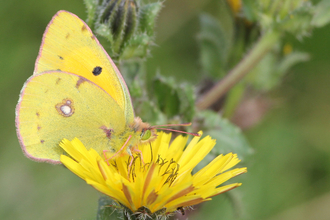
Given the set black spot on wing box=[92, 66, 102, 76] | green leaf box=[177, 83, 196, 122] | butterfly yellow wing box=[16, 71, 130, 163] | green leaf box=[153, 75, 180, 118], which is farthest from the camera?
green leaf box=[153, 75, 180, 118]

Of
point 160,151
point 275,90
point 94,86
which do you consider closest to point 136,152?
point 160,151

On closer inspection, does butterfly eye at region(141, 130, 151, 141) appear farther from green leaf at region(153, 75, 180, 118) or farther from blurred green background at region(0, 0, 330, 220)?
blurred green background at region(0, 0, 330, 220)

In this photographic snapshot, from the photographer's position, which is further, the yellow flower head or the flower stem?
the flower stem

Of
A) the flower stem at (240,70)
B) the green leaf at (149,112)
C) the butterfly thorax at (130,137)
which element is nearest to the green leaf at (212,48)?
the flower stem at (240,70)

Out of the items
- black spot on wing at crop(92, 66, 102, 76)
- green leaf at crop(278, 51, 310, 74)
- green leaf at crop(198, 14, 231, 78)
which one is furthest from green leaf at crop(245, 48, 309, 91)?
black spot on wing at crop(92, 66, 102, 76)

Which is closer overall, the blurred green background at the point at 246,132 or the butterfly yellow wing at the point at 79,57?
the butterfly yellow wing at the point at 79,57

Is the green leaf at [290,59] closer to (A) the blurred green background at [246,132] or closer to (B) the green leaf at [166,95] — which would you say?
(A) the blurred green background at [246,132]

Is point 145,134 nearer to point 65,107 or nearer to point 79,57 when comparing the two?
point 65,107
